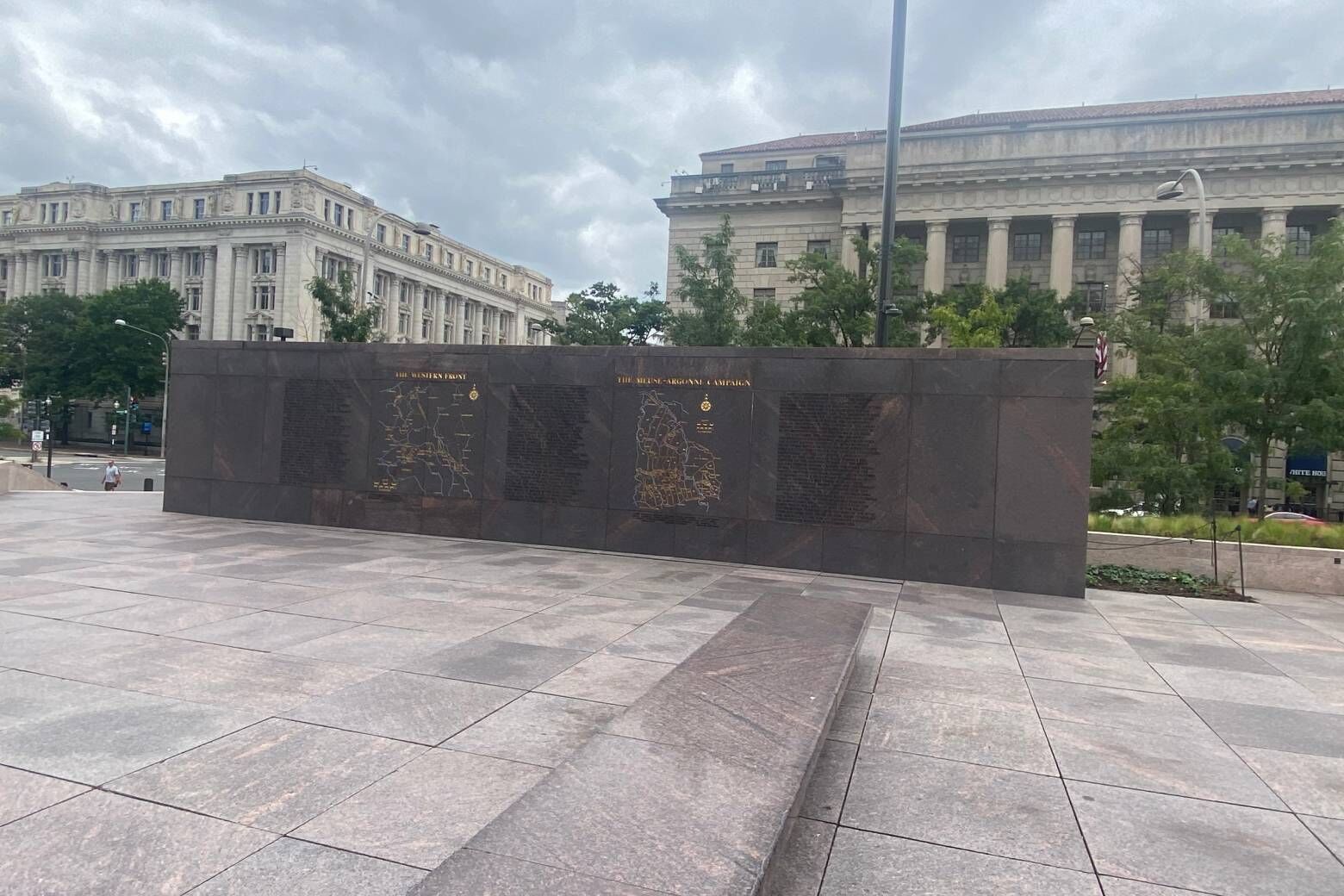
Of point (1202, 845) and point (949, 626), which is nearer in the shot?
point (1202, 845)

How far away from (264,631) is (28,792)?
352 cm

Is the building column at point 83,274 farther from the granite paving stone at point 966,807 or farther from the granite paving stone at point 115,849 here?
the granite paving stone at point 966,807

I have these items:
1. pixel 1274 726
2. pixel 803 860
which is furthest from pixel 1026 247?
pixel 803 860

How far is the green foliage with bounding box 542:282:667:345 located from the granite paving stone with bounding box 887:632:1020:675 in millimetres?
30310

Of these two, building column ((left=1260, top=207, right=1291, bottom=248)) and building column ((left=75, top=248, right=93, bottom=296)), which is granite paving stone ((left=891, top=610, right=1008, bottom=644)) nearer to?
building column ((left=1260, top=207, right=1291, bottom=248))

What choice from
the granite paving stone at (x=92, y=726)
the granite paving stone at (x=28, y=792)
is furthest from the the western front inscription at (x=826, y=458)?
the granite paving stone at (x=28, y=792)

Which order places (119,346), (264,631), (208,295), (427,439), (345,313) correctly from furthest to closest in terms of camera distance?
(208,295) < (119,346) < (345,313) < (427,439) < (264,631)

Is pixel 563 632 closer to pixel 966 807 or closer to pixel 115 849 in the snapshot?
pixel 966 807

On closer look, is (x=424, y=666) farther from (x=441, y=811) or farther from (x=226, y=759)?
(x=441, y=811)

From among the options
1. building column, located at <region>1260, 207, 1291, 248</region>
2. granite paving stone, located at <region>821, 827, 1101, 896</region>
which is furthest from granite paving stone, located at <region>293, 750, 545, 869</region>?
building column, located at <region>1260, 207, 1291, 248</region>

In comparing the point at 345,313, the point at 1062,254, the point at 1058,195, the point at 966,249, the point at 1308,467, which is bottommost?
the point at 1308,467

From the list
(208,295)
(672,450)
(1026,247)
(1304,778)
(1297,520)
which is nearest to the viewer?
(1304,778)

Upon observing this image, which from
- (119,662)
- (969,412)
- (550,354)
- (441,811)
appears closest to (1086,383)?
Result: (969,412)

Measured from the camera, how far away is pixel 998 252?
4956 cm
